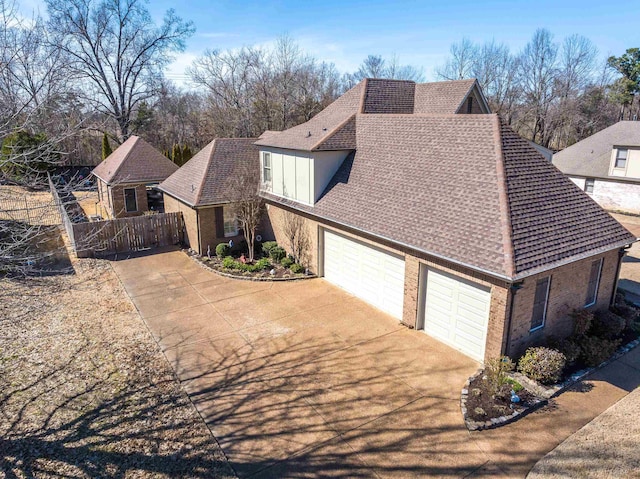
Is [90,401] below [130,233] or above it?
below

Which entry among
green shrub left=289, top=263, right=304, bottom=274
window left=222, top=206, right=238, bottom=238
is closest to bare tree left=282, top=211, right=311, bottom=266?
green shrub left=289, top=263, right=304, bottom=274

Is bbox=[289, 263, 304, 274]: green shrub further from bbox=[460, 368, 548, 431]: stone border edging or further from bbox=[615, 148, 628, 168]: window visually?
bbox=[615, 148, 628, 168]: window

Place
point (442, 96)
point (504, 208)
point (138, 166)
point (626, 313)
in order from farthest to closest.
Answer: point (138, 166)
point (442, 96)
point (626, 313)
point (504, 208)

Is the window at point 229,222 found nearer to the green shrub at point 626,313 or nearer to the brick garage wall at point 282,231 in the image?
the brick garage wall at point 282,231

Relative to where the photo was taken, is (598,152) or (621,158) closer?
(621,158)

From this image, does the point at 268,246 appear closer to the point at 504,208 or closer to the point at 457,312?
the point at 457,312

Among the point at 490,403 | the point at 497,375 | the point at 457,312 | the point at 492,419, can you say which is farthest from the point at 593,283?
the point at 492,419

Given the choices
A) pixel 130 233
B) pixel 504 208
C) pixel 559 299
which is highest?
pixel 504 208

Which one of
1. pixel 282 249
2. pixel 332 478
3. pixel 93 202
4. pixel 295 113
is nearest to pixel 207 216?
pixel 282 249
